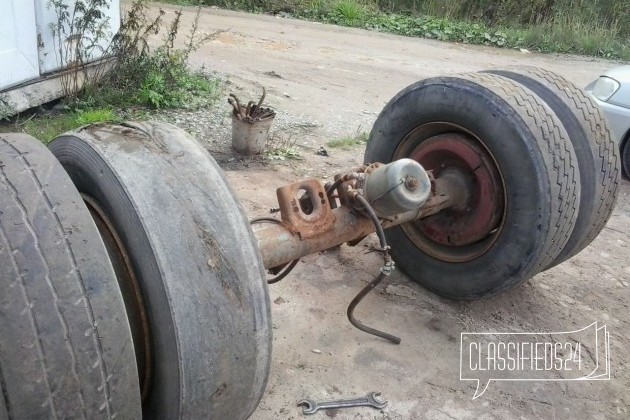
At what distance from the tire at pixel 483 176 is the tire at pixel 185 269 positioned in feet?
5.01

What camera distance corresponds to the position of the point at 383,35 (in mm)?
12008

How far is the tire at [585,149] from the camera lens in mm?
3186

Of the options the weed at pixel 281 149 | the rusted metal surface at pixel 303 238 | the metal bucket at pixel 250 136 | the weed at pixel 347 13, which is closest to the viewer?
the rusted metal surface at pixel 303 238

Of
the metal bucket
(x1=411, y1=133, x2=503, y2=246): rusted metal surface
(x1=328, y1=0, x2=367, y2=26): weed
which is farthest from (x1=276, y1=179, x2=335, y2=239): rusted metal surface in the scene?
(x1=328, y1=0, x2=367, y2=26): weed

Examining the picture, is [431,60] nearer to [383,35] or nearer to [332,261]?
[383,35]

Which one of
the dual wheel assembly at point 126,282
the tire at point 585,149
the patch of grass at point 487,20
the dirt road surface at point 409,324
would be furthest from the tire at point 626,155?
the patch of grass at point 487,20

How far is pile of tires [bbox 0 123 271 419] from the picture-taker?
1.56 meters

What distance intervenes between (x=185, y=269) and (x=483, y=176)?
1.87 m

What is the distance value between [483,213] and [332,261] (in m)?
0.95

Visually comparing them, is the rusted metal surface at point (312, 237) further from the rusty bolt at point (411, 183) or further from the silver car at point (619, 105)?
the silver car at point (619, 105)

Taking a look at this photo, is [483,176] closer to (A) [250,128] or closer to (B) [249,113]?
(A) [250,128]

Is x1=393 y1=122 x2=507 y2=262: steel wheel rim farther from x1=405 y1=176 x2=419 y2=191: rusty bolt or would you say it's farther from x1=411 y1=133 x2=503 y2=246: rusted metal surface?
x1=405 y1=176 x2=419 y2=191: rusty bolt

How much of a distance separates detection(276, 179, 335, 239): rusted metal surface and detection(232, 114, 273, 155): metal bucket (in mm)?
2707

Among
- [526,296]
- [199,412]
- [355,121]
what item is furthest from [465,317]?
[355,121]
